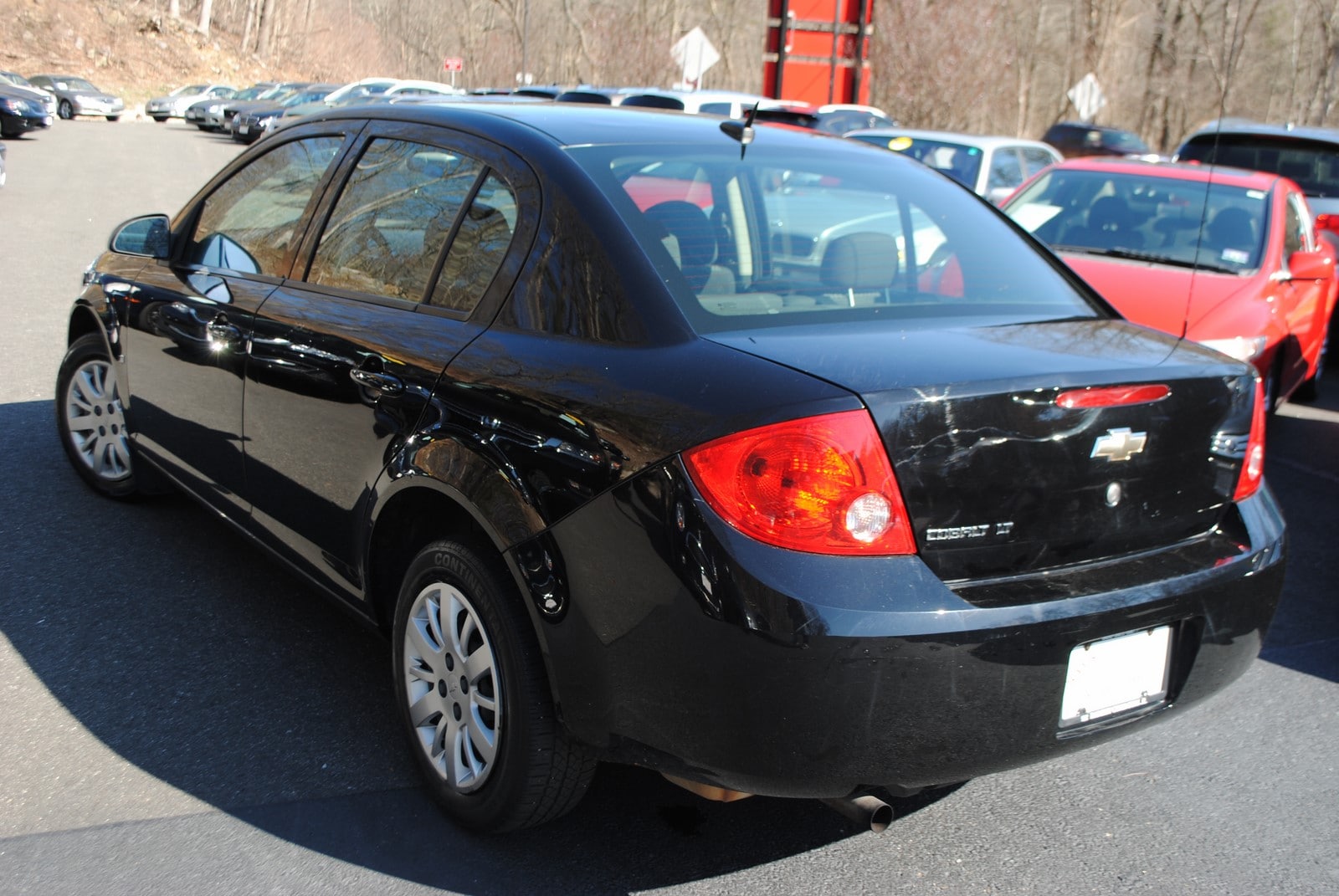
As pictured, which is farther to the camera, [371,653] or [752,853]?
[371,653]

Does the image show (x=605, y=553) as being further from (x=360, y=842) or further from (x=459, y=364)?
(x=360, y=842)

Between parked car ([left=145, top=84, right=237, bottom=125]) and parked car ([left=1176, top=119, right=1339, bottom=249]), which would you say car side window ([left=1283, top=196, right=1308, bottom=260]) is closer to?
parked car ([left=1176, top=119, right=1339, bottom=249])

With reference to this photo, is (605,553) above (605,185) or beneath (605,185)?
beneath

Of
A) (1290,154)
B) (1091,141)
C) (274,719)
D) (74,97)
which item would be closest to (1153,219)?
(1290,154)

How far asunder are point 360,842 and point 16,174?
20543 mm

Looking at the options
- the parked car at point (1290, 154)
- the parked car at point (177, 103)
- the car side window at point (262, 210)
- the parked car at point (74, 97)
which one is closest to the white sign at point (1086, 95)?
the parked car at point (1290, 154)

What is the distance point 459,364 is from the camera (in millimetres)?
2928

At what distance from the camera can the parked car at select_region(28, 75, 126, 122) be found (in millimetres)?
41031

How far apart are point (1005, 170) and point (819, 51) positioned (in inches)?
1045

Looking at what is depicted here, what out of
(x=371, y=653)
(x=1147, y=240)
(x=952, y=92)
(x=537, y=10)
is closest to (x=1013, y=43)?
(x=952, y=92)

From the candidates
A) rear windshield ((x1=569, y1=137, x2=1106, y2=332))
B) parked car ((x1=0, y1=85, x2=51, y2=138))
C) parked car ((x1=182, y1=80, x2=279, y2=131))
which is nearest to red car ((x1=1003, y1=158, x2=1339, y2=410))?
rear windshield ((x1=569, y1=137, x2=1106, y2=332))

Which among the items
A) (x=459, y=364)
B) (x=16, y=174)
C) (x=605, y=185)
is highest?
(x=605, y=185)

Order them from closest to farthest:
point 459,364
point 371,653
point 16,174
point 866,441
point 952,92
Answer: point 866,441, point 459,364, point 371,653, point 16,174, point 952,92

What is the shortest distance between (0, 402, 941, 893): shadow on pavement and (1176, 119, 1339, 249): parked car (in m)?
9.99
